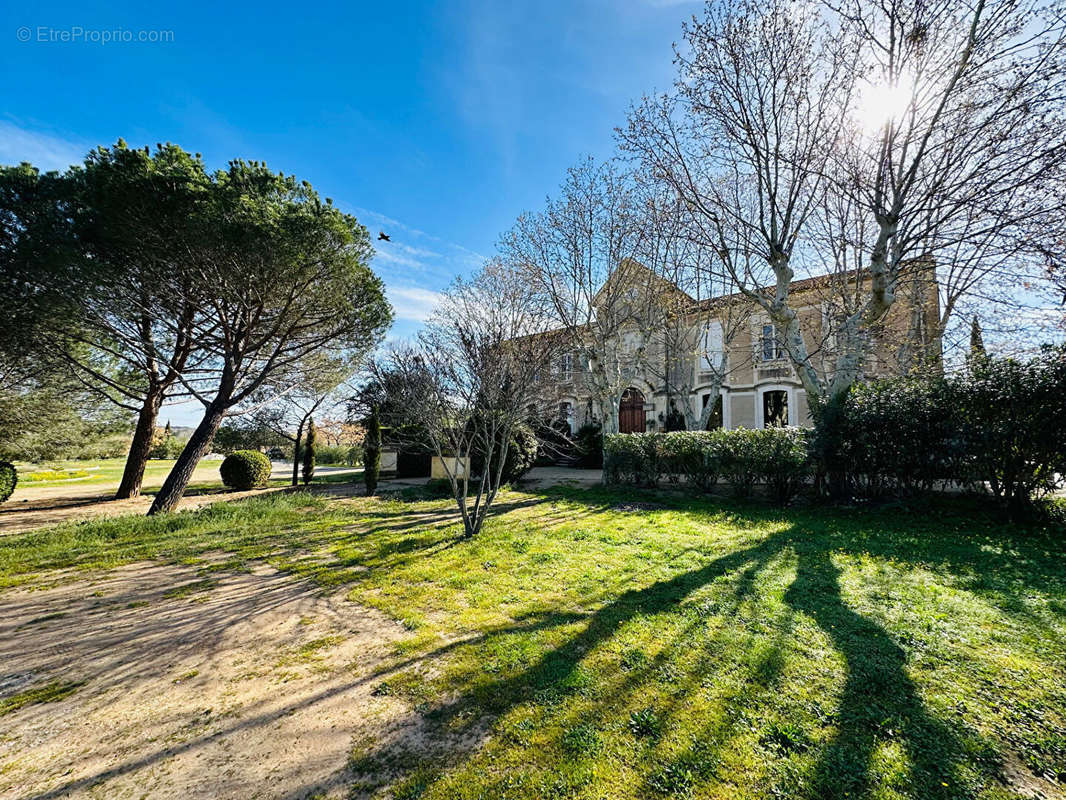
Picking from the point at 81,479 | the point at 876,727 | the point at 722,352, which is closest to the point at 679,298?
the point at 722,352

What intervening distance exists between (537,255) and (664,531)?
30.5 ft

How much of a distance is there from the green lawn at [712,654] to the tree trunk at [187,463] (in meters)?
2.50

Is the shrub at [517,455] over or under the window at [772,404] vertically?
under

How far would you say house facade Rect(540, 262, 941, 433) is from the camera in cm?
1056

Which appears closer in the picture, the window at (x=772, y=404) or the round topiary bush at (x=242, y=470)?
the round topiary bush at (x=242, y=470)

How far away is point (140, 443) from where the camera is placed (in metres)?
11.0

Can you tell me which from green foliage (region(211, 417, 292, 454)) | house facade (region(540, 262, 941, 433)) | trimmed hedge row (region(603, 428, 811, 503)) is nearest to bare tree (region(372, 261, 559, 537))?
house facade (region(540, 262, 941, 433))

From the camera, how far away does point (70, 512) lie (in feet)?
30.0

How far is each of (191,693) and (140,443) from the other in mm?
12083

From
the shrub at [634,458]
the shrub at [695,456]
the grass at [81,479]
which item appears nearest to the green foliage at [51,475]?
the grass at [81,479]

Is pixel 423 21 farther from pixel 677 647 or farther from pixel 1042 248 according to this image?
pixel 1042 248

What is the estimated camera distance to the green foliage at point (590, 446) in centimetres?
1709

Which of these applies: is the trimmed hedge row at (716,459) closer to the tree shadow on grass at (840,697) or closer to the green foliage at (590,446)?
the tree shadow on grass at (840,697)

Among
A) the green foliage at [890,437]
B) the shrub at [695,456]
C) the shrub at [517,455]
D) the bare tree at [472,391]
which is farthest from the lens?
the shrub at [517,455]
